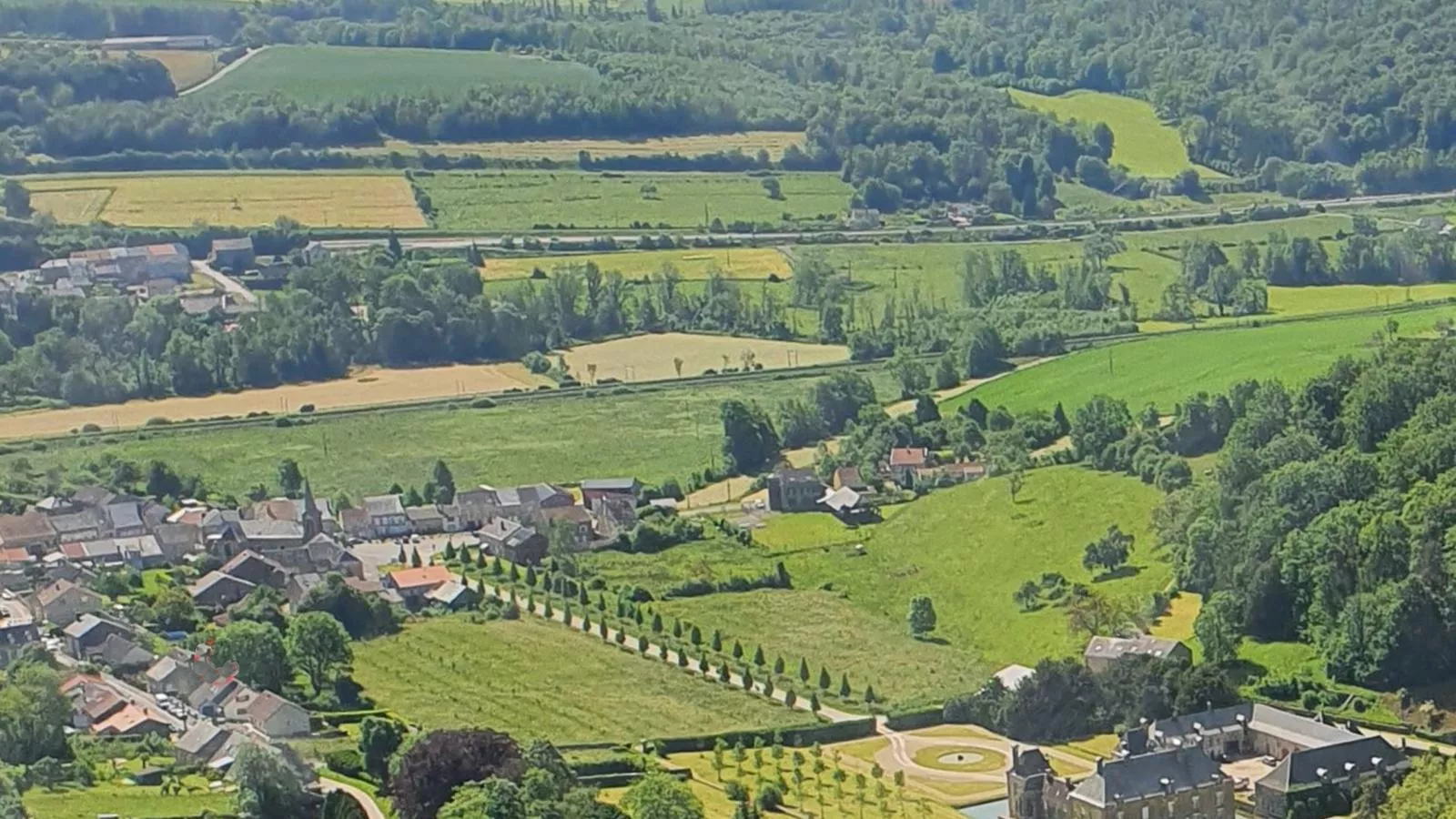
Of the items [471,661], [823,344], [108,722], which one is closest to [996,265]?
[823,344]

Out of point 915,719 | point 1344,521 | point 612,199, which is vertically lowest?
point 915,719

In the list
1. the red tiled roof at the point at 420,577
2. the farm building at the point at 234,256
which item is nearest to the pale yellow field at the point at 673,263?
the farm building at the point at 234,256

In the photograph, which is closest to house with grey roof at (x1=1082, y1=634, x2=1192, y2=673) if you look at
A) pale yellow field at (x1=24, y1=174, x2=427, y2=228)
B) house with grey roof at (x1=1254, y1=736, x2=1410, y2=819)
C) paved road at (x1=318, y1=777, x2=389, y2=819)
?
house with grey roof at (x1=1254, y1=736, x2=1410, y2=819)

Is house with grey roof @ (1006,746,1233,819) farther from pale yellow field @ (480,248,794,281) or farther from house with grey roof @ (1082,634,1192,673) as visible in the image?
pale yellow field @ (480,248,794,281)

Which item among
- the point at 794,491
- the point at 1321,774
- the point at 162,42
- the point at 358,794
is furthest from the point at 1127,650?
the point at 162,42

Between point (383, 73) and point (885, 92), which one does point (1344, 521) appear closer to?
Answer: point (885, 92)

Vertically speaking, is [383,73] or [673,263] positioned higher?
[383,73]

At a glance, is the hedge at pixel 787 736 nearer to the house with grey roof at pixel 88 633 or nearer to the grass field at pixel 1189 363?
the house with grey roof at pixel 88 633

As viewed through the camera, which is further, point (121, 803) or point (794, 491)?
point (794, 491)
